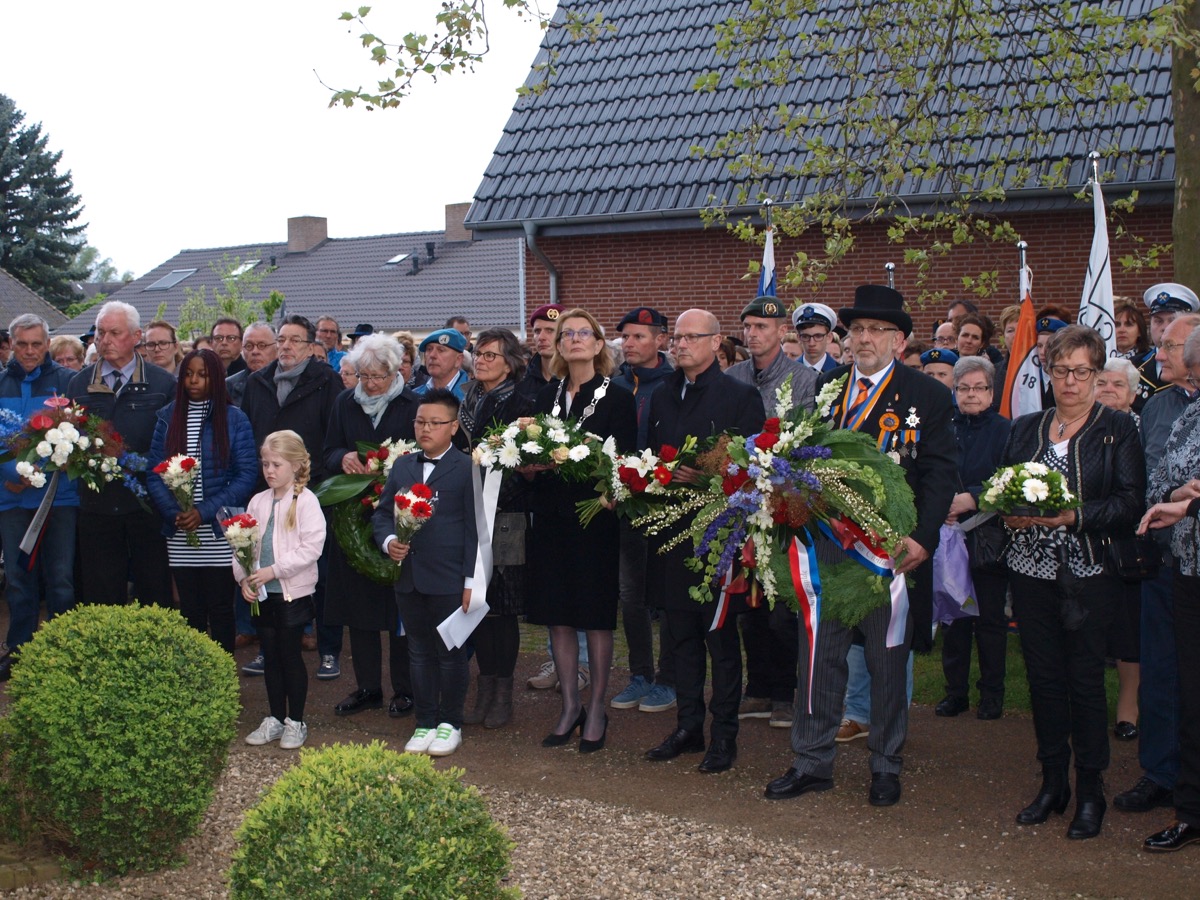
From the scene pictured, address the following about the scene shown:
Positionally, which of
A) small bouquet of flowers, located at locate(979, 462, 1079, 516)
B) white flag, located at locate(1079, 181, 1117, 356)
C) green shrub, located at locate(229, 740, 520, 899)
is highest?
white flag, located at locate(1079, 181, 1117, 356)

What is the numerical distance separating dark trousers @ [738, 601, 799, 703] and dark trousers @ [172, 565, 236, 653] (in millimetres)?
3314

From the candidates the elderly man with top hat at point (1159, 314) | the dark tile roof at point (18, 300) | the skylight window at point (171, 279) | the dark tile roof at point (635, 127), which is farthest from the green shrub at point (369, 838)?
the skylight window at point (171, 279)

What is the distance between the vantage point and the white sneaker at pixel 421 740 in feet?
23.2

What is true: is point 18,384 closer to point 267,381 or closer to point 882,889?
point 267,381

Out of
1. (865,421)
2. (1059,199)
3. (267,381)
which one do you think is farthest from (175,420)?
(1059,199)

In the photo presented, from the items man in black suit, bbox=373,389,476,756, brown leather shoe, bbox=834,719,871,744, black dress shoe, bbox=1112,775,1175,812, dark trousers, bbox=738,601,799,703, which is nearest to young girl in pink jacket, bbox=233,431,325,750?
man in black suit, bbox=373,389,476,756

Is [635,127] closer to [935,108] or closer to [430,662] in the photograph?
[935,108]

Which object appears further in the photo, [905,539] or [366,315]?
[366,315]

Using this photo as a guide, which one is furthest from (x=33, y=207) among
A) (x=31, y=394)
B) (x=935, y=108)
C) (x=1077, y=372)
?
(x=1077, y=372)

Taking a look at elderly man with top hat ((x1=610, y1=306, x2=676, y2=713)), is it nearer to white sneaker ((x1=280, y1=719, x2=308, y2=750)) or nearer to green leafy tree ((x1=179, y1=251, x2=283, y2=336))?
white sneaker ((x1=280, y1=719, x2=308, y2=750))

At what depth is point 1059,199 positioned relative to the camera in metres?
14.7

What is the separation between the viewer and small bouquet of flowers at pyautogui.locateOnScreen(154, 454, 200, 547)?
25.6ft

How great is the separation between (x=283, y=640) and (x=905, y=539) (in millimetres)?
3543

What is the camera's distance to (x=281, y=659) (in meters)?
7.44
